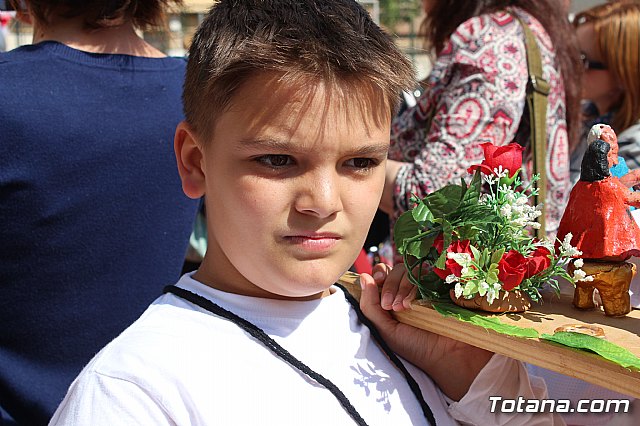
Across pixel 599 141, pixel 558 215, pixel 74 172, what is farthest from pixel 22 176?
pixel 558 215

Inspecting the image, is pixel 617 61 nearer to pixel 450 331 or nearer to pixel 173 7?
pixel 173 7

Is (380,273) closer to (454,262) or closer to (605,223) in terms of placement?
(454,262)

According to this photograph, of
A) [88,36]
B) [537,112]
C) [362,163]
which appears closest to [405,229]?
[362,163]

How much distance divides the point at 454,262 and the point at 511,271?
0.10 metres

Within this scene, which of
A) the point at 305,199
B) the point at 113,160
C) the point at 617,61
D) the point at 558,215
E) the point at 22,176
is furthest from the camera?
the point at 617,61

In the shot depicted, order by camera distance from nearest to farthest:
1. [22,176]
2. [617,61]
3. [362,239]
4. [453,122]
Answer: [362,239] < [22,176] < [453,122] < [617,61]

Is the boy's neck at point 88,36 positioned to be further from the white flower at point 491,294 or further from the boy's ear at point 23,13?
the white flower at point 491,294

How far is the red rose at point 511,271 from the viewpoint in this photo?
125 centimetres

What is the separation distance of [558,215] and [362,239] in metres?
1.43

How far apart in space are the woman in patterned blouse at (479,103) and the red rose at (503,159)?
0.86 metres

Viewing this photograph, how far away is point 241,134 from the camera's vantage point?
1287 millimetres

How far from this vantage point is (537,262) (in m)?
1.28

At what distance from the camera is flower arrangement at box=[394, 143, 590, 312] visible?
126 centimetres

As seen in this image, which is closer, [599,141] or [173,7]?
[599,141]
